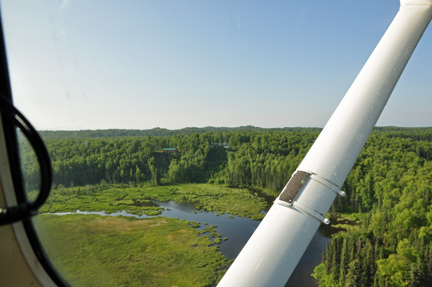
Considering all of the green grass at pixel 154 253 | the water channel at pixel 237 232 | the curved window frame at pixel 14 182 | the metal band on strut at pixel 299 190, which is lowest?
the green grass at pixel 154 253

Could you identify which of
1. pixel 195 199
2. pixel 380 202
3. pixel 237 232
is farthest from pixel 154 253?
pixel 380 202

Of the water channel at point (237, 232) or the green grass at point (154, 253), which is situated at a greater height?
the water channel at point (237, 232)

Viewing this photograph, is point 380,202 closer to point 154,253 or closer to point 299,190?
point 154,253

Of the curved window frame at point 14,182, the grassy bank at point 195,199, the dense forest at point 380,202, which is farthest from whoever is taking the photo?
the grassy bank at point 195,199

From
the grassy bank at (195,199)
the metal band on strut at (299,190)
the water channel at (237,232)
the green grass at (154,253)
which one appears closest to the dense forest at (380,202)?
the water channel at (237,232)

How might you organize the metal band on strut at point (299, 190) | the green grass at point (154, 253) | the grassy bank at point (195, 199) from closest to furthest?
the metal band on strut at point (299, 190)
the green grass at point (154, 253)
the grassy bank at point (195, 199)

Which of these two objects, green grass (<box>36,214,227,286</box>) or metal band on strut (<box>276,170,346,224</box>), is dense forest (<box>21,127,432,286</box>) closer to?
green grass (<box>36,214,227,286</box>)

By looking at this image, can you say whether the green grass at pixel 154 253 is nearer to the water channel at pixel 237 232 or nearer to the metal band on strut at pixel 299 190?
the water channel at pixel 237 232

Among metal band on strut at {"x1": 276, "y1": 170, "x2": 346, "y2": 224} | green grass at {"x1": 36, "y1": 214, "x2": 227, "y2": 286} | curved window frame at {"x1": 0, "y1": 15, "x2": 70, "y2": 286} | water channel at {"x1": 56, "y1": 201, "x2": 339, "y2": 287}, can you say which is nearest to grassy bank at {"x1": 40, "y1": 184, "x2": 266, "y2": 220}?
water channel at {"x1": 56, "y1": 201, "x2": 339, "y2": 287}
